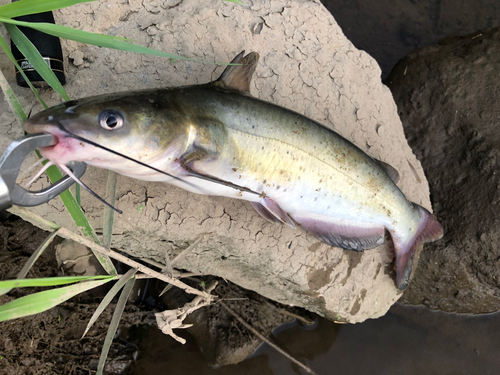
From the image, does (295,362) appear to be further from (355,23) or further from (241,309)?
(355,23)

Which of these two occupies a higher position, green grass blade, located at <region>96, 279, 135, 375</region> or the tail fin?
the tail fin

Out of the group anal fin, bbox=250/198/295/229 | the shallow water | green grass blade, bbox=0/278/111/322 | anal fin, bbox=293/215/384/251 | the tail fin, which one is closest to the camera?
green grass blade, bbox=0/278/111/322

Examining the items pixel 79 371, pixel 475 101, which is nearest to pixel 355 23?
pixel 475 101

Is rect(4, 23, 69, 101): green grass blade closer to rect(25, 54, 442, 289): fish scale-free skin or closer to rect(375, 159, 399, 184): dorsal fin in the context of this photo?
A: rect(25, 54, 442, 289): fish scale-free skin

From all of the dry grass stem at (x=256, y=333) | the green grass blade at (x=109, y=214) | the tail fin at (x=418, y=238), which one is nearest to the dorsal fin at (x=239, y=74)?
the green grass blade at (x=109, y=214)

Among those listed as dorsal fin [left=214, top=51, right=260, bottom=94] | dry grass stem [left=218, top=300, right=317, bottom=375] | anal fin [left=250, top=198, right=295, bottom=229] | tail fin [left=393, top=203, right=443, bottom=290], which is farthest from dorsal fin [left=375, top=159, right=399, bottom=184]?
dry grass stem [left=218, top=300, right=317, bottom=375]

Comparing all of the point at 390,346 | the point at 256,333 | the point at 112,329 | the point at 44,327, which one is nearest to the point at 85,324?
the point at 44,327

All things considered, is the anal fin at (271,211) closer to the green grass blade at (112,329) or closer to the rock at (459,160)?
the green grass blade at (112,329)
